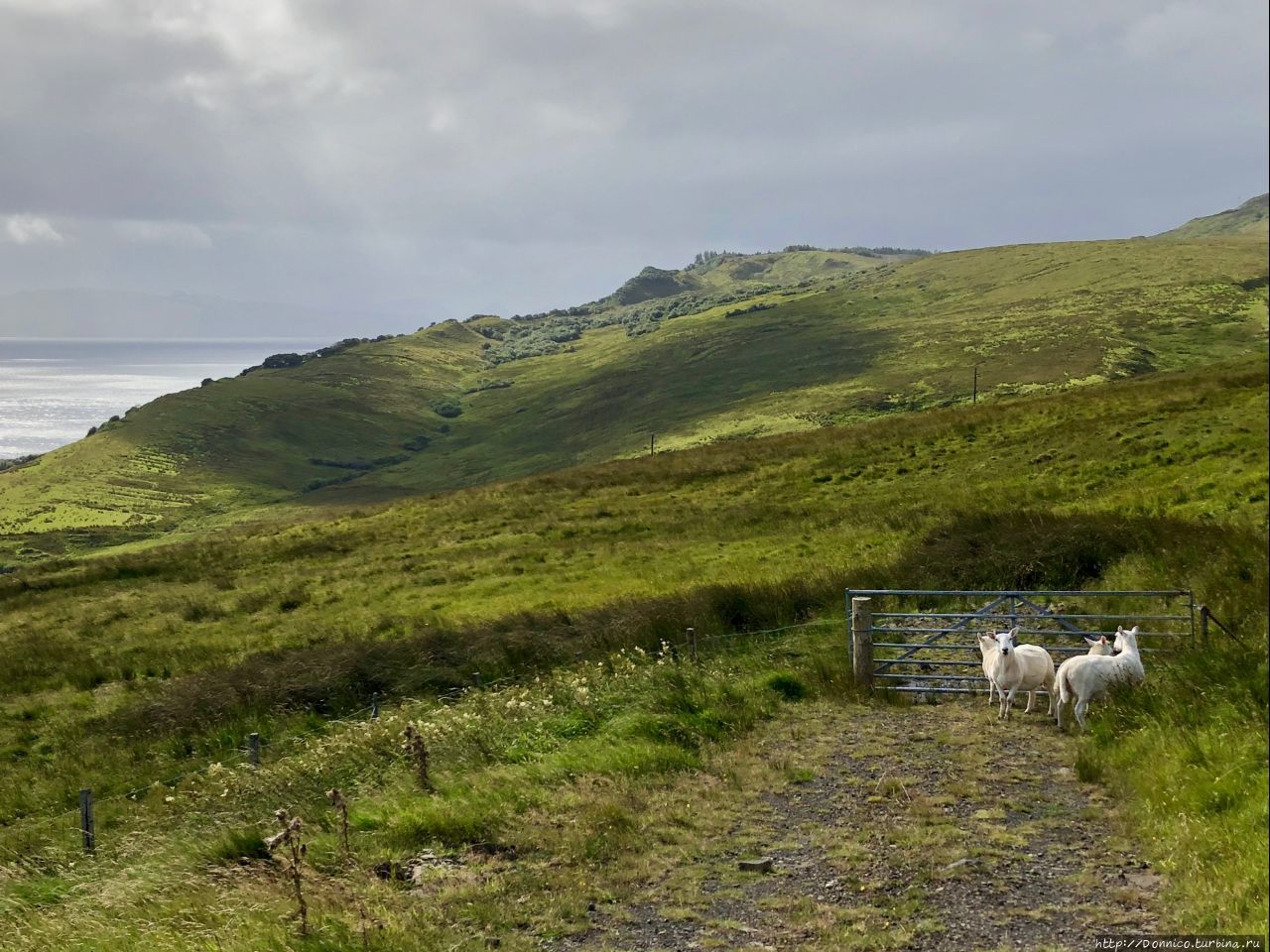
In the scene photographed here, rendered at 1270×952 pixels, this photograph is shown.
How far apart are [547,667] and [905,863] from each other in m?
10.7

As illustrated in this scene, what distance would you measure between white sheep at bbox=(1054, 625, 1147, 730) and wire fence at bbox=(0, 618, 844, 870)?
20.4 feet

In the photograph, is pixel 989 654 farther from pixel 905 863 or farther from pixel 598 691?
pixel 598 691

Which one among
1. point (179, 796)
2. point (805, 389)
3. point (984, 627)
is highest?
point (805, 389)

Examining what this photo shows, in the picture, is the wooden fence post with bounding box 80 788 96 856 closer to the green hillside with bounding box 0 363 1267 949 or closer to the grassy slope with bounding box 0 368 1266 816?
the green hillside with bounding box 0 363 1267 949

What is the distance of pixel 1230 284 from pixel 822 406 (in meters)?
81.8

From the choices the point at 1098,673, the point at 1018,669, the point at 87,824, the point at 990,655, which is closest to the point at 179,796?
the point at 87,824

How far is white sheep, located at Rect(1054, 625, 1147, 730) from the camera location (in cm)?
1114

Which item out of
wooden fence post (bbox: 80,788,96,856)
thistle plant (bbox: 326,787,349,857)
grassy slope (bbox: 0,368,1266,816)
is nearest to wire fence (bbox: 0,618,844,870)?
wooden fence post (bbox: 80,788,96,856)

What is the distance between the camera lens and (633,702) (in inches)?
519

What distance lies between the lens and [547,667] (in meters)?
17.8

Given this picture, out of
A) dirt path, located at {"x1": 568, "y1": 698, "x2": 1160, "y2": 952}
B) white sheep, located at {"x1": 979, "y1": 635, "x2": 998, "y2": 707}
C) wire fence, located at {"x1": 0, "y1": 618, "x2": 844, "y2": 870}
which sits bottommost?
wire fence, located at {"x1": 0, "y1": 618, "x2": 844, "y2": 870}

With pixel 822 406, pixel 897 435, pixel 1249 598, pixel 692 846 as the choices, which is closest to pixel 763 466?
pixel 897 435

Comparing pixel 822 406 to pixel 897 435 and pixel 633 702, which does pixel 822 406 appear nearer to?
pixel 897 435

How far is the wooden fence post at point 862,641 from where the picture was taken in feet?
45.7
